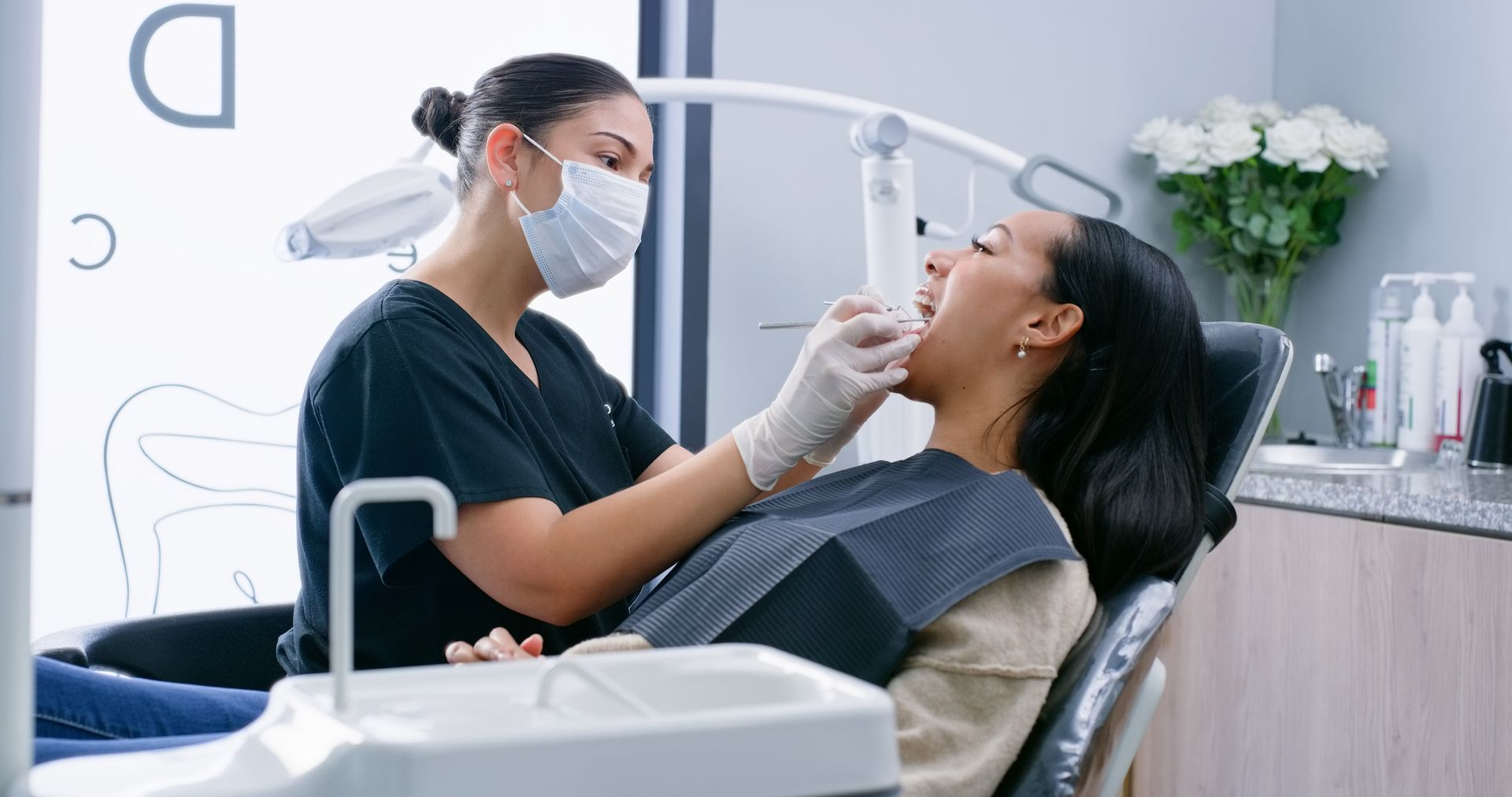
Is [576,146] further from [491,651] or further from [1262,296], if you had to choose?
[1262,296]

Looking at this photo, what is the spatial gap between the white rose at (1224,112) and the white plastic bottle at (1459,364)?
0.57 meters

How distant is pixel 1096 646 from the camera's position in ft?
3.45

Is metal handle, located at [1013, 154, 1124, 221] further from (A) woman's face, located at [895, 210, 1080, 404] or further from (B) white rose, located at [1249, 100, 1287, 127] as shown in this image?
(A) woman's face, located at [895, 210, 1080, 404]

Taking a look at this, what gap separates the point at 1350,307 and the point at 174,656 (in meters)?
2.26

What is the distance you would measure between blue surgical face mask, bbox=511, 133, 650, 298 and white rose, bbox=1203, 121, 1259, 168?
Answer: 4.87ft

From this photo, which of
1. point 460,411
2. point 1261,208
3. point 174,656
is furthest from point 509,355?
point 1261,208

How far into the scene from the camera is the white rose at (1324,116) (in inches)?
99.8

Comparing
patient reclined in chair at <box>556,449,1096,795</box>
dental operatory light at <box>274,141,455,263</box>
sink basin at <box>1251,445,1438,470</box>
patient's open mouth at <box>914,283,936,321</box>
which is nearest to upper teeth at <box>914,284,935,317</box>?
patient's open mouth at <box>914,283,936,321</box>

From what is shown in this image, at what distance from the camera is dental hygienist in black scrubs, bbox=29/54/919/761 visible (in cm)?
120

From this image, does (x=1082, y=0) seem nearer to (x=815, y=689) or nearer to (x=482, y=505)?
(x=482, y=505)

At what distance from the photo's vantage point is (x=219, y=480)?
241 cm

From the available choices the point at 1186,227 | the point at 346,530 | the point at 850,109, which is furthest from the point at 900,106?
the point at 346,530

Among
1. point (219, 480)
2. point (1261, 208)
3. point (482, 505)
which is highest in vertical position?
point (1261, 208)

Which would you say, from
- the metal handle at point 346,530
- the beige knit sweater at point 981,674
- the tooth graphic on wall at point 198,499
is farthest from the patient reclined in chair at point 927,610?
the tooth graphic on wall at point 198,499
